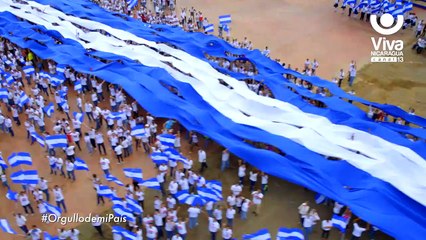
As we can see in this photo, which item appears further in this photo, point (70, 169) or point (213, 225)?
point (70, 169)

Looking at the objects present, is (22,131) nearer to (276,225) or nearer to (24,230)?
(24,230)

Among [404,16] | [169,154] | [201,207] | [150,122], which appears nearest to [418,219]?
[201,207]

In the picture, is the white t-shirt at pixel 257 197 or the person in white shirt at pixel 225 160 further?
the person in white shirt at pixel 225 160

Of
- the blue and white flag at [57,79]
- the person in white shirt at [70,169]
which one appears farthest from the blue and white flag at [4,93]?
the person in white shirt at [70,169]

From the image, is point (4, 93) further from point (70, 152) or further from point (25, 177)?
point (25, 177)

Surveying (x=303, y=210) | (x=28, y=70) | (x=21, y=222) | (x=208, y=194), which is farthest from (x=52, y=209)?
(x=28, y=70)

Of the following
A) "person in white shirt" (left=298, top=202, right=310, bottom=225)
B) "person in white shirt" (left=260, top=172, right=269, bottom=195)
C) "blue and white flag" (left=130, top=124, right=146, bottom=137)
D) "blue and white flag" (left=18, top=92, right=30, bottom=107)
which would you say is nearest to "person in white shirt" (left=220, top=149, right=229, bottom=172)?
"person in white shirt" (left=260, top=172, right=269, bottom=195)

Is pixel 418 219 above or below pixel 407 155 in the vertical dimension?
below

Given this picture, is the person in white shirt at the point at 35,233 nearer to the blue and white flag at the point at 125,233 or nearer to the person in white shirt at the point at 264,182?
the blue and white flag at the point at 125,233

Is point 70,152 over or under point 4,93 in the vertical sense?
under
